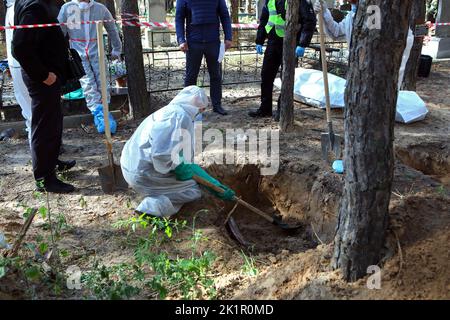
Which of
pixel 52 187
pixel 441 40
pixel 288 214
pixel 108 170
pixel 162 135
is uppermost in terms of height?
pixel 441 40

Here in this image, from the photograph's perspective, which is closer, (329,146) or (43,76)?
(43,76)

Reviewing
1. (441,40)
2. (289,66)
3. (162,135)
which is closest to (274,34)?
(289,66)

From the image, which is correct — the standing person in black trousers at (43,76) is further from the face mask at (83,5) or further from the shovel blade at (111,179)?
the face mask at (83,5)

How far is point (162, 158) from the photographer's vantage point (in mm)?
3822

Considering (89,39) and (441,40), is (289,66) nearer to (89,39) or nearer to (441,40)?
(89,39)

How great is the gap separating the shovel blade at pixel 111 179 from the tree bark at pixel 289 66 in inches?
88.7

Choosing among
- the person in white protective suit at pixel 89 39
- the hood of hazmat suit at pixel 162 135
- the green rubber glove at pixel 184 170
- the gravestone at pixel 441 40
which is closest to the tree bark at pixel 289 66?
the hood of hazmat suit at pixel 162 135

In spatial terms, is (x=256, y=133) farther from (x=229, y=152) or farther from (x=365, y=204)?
(x=365, y=204)

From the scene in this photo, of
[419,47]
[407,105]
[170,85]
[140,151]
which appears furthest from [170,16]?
[140,151]

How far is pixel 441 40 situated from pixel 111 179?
10597 millimetres

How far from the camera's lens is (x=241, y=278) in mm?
3150

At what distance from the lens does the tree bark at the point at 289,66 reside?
5340 millimetres

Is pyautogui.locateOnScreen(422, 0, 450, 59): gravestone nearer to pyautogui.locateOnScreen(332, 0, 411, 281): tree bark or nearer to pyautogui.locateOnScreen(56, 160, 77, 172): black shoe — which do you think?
pyautogui.locateOnScreen(56, 160, 77, 172): black shoe
